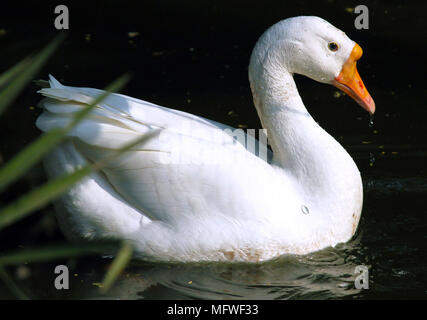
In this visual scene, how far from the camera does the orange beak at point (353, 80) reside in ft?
17.1

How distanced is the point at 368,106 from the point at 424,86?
2.92m

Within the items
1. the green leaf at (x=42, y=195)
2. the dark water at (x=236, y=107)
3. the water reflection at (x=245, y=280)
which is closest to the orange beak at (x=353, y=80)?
the dark water at (x=236, y=107)

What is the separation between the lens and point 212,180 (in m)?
4.75

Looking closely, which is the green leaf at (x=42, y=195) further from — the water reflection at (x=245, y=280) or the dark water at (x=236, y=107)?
the water reflection at (x=245, y=280)

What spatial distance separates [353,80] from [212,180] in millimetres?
1378

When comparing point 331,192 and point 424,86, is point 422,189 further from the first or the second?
point 424,86

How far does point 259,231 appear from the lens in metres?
4.79

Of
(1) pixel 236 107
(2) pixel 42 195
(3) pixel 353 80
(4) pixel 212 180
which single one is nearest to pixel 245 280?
(4) pixel 212 180

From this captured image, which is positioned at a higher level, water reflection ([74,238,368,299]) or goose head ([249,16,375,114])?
goose head ([249,16,375,114])

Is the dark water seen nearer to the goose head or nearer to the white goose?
the white goose

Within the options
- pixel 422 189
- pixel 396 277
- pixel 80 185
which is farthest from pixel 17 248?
pixel 422 189

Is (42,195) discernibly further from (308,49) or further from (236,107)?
(236,107)

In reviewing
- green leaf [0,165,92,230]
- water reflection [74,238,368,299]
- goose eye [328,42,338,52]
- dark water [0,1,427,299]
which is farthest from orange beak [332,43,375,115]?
green leaf [0,165,92,230]

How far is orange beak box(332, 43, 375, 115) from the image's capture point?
17.1 ft
